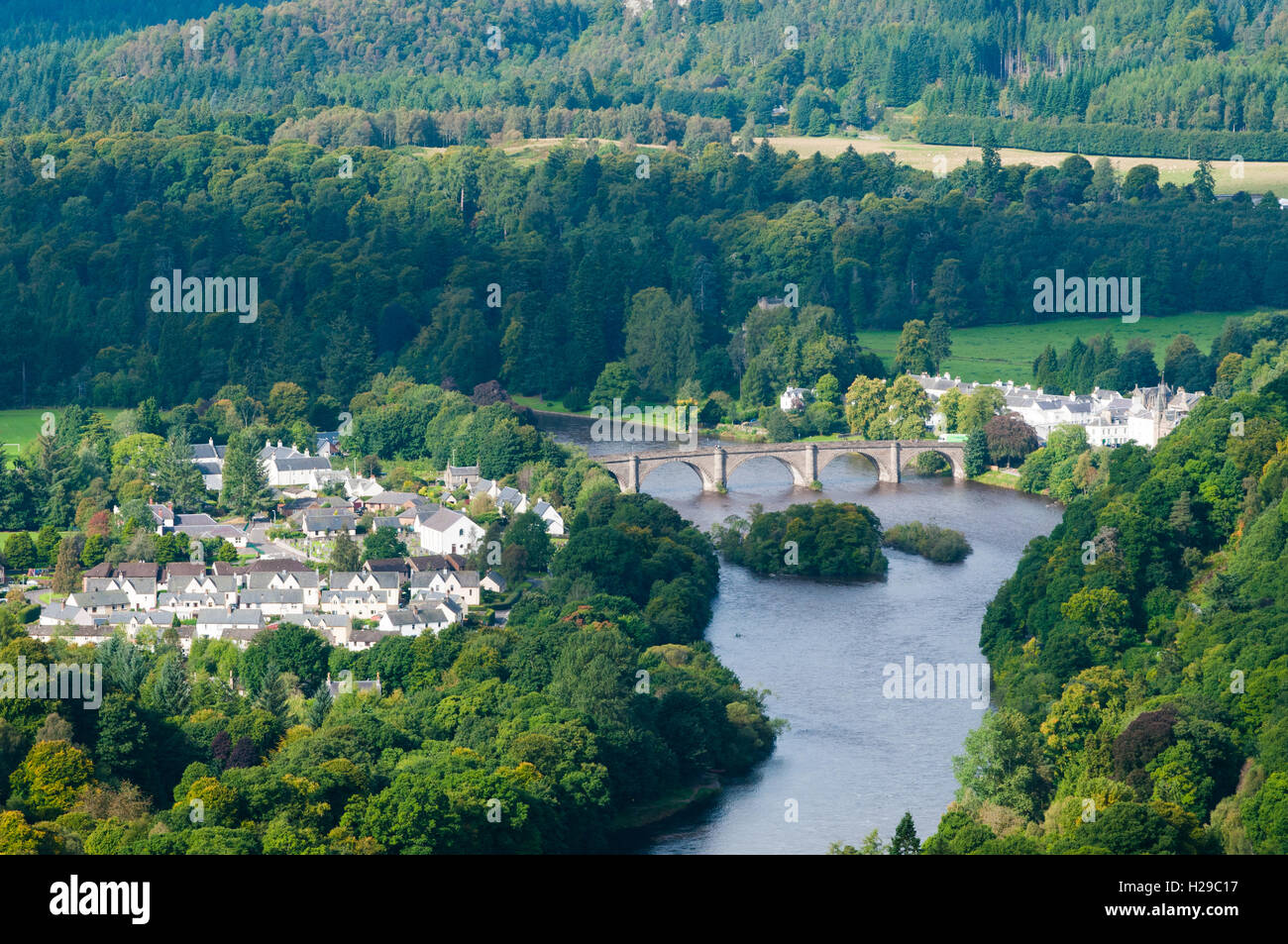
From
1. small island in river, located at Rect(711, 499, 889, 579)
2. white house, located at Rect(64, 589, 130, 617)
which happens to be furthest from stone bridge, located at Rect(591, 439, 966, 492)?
white house, located at Rect(64, 589, 130, 617)

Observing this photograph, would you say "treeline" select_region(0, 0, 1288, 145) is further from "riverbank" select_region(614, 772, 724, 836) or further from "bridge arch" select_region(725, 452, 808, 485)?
"riverbank" select_region(614, 772, 724, 836)

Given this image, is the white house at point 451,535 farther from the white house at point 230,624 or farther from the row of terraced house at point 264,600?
the white house at point 230,624

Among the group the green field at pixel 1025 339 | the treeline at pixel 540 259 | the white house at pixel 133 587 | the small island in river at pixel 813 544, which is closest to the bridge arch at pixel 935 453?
the treeline at pixel 540 259

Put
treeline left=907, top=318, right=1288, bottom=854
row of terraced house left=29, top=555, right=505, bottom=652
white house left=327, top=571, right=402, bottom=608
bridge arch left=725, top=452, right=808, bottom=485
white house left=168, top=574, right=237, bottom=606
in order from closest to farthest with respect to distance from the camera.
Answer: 1. treeline left=907, top=318, right=1288, bottom=854
2. row of terraced house left=29, top=555, right=505, bottom=652
3. white house left=327, top=571, right=402, bottom=608
4. white house left=168, top=574, right=237, bottom=606
5. bridge arch left=725, top=452, right=808, bottom=485

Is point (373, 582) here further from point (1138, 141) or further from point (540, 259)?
point (1138, 141)

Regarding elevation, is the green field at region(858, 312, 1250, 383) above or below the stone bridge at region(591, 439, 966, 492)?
above
